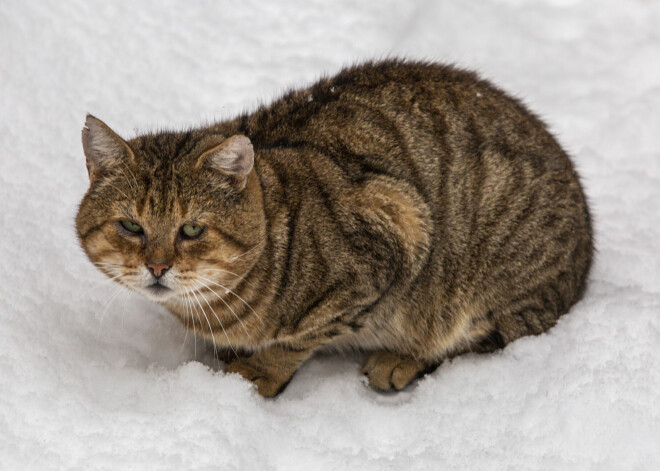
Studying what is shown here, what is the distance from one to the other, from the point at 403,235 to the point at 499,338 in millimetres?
741

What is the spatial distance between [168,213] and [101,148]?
1.32 feet

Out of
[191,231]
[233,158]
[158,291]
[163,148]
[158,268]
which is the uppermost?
[233,158]

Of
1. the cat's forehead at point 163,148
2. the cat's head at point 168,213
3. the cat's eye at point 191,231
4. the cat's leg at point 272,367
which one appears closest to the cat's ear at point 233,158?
the cat's head at point 168,213

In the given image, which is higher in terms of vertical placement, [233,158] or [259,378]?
[233,158]

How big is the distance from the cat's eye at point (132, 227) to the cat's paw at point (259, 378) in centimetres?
92

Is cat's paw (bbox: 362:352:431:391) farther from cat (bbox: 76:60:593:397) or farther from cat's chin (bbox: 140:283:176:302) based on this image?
cat's chin (bbox: 140:283:176:302)

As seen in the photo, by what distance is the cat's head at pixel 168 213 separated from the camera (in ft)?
9.59

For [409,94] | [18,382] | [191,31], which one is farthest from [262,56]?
[18,382]

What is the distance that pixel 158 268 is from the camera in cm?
288

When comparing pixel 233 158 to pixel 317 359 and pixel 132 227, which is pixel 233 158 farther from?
pixel 317 359

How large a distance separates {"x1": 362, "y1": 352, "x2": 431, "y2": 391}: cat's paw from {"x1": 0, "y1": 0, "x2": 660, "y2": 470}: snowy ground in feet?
0.19

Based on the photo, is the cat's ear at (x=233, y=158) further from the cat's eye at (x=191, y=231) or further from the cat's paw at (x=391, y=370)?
the cat's paw at (x=391, y=370)

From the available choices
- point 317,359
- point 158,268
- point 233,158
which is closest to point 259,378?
point 317,359

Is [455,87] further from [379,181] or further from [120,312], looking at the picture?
[120,312]
